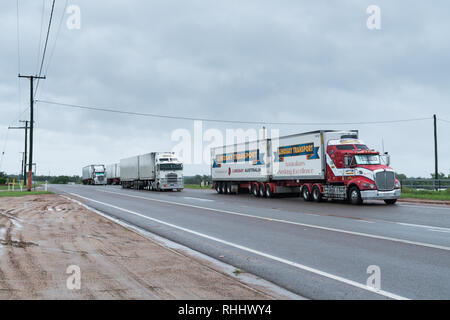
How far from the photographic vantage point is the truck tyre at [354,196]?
21.7m

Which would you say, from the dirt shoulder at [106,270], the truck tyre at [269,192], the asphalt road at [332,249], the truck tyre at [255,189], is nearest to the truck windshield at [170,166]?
the truck tyre at [255,189]

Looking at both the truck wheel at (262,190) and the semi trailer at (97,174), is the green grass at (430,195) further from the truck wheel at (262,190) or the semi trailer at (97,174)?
the semi trailer at (97,174)

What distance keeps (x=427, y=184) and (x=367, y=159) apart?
15.0 meters

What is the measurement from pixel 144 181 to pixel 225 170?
16.5 metres

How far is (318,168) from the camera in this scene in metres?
24.3

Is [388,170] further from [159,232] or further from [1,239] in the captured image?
[1,239]

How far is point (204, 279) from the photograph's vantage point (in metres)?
6.05

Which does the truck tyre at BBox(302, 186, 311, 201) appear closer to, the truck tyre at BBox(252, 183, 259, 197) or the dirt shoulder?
the truck tyre at BBox(252, 183, 259, 197)

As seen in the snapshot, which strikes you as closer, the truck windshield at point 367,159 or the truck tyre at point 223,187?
the truck windshield at point 367,159

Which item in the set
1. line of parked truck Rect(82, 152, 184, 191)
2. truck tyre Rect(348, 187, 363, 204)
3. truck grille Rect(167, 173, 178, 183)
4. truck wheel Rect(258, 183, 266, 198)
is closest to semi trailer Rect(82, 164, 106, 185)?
line of parked truck Rect(82, 152, 184, 191)

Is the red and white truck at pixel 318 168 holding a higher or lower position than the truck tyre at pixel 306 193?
higher

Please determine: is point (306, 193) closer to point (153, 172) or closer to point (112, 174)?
point (153, 172)

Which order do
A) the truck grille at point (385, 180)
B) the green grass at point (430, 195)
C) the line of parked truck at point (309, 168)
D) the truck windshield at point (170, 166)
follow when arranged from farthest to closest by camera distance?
the truck windshield at point (170, 166) → the green grass at point (430, 195) → the line of parked truck at point (309, 168) → the truck grille at point (385, 180)

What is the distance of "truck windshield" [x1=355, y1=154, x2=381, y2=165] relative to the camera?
72.8ft
